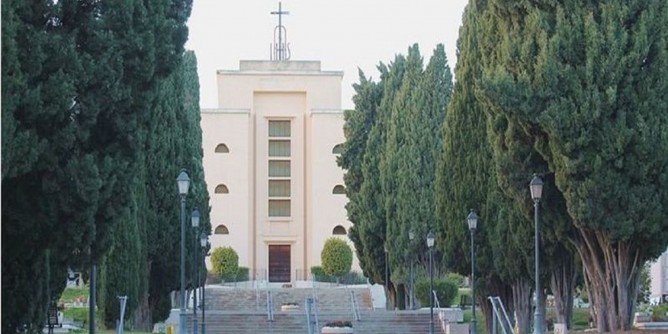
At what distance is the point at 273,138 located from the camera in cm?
6456

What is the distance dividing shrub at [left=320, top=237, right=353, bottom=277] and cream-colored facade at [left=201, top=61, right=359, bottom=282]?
1295mm

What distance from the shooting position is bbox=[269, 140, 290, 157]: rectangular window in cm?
6438

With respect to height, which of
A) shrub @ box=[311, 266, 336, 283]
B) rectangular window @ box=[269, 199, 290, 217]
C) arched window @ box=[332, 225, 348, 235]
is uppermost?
rectangular window @ box=[269, 199, 290, 217]

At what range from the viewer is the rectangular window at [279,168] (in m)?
64.4

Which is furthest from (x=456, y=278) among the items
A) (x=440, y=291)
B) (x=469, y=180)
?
(x=469, y=180)

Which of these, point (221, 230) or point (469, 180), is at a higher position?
point (221, 230)

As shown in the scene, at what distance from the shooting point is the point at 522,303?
26984mm

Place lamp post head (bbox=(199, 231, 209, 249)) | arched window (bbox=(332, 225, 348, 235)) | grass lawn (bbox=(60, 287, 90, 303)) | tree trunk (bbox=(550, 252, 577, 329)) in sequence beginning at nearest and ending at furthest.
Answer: tree trunk (bbox=(550, 252, 577, 329)) < lamp post head (bbox=(199, 231, 209, 249)) < grass lawn (bbox=(60, 287, 90, 303)) < arched window (bbox=(332, 225, 348, 235))

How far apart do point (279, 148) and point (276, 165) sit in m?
0.92

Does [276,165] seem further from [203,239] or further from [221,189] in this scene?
[203,239]

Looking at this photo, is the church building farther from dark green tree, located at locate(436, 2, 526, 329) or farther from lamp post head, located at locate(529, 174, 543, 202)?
lamp post head, located at locate(529, 174, 543, 202)

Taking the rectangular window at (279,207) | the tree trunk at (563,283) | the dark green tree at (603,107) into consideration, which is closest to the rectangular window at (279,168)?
the rectangular window at (279,207)

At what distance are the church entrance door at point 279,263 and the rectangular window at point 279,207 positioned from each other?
1.70 m

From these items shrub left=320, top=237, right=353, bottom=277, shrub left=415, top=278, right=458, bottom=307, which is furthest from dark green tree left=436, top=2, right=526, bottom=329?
shrub left=320, top=237, right=353, bottom=277
